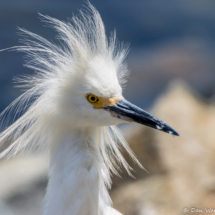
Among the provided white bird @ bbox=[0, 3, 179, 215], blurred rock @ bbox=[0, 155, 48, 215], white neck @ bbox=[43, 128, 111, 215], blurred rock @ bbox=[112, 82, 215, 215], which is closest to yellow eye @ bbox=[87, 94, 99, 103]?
white bird @ bbox=[0, 3, 179, 215]

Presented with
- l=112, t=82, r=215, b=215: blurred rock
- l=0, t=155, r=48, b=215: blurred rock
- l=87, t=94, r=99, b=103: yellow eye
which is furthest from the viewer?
l=0, t=155, r=48, b=215: blurred rock

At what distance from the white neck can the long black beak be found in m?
0.13

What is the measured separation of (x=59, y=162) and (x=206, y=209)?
4.15 feet

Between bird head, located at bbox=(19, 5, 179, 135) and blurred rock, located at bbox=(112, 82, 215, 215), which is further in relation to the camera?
blurred rock, located at bbox=(112, 82, 215, 215)

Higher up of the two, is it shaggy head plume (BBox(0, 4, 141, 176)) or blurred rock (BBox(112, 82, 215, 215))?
shaggy head plume (BBox(0, 4, 141, 176))

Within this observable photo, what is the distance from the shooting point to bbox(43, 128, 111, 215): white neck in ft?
3.57

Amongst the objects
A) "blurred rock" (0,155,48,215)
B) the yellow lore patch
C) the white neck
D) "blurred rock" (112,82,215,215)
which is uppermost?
the yellow lore patch

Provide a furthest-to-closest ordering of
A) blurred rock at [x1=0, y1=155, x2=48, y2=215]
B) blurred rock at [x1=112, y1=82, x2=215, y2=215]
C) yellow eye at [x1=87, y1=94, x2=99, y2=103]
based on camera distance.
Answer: blurred rock at [x1=0, y1=155, x2=48, y2=215] → blurred rock at [x1=112, y1=82, x2=215, y2=215] → yellow eye at [x1=87, y1=94, x2=99, y2=103]

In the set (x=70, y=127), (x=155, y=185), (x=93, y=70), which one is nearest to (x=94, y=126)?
(x=70, y=127)

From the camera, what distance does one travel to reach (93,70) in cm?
106

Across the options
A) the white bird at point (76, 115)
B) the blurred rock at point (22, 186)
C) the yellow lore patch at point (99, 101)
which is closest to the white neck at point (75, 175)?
the white bird at point (76, 115)

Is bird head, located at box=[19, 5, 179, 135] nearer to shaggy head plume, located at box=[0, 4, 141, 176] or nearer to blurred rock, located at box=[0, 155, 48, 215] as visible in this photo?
shaggy head plume, located at box=[0, 4, 141, 176]

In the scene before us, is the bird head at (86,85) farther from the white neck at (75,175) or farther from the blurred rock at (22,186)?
the blurred rock at (22,186)

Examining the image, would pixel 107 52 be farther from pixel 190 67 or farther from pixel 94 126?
pixel 190 67
